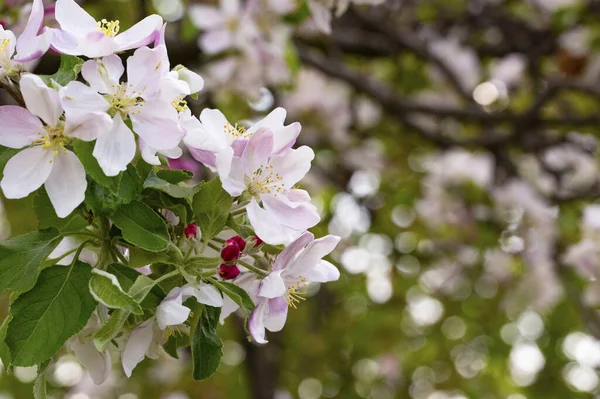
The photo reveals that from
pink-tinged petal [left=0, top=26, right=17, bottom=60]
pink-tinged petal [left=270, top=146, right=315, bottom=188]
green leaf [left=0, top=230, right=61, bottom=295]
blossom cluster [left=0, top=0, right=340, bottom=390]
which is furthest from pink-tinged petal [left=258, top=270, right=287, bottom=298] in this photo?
pink-tinged petal [left=0, top=26, right=17, bottom=60]

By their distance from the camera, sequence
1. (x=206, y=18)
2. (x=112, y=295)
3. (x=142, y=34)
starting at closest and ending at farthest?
(x=112, y=295)
(x=142, y=34)
(x=206, y=18)

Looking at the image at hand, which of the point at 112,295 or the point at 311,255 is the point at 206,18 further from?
the point at 112,295

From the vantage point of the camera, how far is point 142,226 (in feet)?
2.42

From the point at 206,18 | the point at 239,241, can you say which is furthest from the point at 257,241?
the point at 206,18

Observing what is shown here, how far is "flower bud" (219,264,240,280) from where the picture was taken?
78cm

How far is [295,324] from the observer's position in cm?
354

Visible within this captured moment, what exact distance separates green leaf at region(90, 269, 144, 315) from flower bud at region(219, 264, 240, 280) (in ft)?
0.35

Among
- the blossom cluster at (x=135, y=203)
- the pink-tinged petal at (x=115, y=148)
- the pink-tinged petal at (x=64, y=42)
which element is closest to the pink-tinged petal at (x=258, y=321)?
the blossom cluster at (x=135, y=203)

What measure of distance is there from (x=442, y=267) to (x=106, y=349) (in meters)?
2.76

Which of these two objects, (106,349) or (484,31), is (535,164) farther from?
(106,349)

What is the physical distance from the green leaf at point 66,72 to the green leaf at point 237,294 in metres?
0.25

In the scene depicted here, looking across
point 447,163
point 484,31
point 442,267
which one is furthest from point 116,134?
point 484,31

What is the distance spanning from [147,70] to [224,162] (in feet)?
0.40

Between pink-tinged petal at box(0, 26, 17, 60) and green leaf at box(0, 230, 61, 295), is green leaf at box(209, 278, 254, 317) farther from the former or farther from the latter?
pink-tinged petal at box(0, 26, 17, 60)
